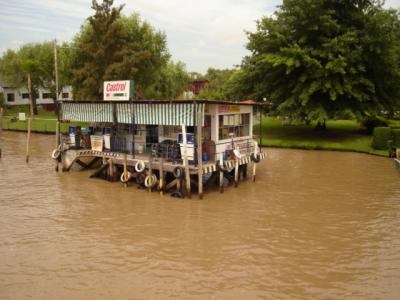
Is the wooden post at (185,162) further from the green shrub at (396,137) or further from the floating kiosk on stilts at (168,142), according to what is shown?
the green shrub at (396,137)

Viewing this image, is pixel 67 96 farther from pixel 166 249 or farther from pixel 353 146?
pixel 166 249

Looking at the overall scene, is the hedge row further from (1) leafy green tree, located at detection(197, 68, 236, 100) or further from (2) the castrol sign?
(2) the castrol sign

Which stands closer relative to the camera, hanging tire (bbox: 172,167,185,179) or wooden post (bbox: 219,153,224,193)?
hanging tire (bbox: 172,167,185,179)

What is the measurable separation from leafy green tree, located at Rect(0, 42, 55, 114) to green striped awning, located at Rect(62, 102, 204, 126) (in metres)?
38.5

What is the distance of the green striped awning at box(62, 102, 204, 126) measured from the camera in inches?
720

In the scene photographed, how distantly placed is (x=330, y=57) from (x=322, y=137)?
24.3 ft

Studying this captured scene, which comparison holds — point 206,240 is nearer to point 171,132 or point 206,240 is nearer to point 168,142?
point 168,142

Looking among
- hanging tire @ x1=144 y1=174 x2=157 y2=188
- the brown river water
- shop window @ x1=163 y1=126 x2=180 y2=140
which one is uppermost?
shop window @ x1=163 y1=126 x2=180 y2=140

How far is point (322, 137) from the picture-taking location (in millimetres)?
35406

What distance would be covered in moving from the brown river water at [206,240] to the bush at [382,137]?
7751mm

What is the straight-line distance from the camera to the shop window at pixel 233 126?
20109 mm

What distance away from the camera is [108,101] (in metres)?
21.8

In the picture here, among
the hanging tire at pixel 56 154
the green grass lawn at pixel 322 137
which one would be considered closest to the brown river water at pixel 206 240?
the hanging tire at pixel 56 154

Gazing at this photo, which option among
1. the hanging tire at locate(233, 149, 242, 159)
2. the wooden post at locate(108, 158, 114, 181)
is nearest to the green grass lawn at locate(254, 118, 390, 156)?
the hanging tire at locate(233, 149, 242, 159)
